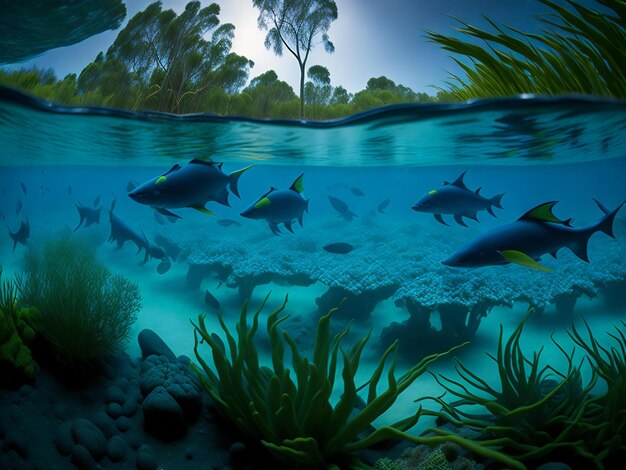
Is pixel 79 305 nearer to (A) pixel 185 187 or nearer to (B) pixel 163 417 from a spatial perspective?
(B) pixel 163 417

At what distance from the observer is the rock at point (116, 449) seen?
3.43 meters

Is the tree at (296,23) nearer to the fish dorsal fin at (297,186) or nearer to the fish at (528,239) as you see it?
the fish dorsal fin at (297,186)

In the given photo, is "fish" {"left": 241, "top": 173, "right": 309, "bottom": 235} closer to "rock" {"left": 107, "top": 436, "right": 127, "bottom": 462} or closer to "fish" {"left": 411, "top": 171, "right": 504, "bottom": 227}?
"fish" {"left": 411, "top": 171, "right": 504, "bottom": 227}

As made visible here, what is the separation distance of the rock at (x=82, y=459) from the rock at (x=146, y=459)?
1.21 feet

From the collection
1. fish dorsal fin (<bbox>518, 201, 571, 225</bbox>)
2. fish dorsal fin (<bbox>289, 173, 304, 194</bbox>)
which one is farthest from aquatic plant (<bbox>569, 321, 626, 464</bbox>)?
fish dorsal fin (<bbox>289, 173, 304, 194</bbox>)

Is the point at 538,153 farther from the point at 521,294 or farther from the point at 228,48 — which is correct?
the point at 228,48

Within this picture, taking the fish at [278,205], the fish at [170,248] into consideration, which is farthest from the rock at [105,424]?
the fish at [170,248]

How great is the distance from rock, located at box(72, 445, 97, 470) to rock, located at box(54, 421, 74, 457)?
0.07 m

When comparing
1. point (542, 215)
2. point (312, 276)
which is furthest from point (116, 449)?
point (312, 276)

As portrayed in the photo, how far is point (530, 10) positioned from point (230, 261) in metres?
8.35

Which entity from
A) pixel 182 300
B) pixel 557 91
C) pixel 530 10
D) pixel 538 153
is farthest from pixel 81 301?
pixel 538 153

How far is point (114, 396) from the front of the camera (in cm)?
414

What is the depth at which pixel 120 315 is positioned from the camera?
4.90 metres

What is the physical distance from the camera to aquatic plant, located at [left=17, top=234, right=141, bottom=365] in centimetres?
434
